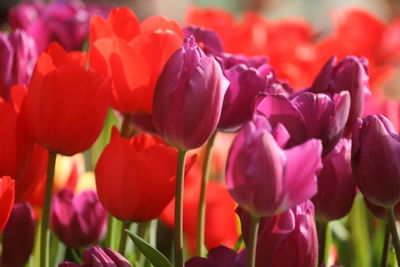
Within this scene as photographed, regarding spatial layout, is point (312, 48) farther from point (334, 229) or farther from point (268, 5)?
point (268, 5)

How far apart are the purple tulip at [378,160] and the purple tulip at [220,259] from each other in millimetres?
73

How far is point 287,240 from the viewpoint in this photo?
1.40 feet

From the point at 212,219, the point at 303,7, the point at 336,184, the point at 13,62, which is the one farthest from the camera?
the point at 303,7

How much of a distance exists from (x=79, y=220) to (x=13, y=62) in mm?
111

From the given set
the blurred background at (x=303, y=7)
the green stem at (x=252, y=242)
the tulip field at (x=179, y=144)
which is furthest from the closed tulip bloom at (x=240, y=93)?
the blurred background at (x=303, y=7)

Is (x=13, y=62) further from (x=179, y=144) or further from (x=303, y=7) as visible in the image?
(x=303, y=7)

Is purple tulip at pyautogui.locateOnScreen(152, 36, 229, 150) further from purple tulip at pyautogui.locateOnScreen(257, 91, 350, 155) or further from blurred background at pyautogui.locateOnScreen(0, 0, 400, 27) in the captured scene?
blurred background at pyautogui.locateOnScreen(0, 0, 400, 27)

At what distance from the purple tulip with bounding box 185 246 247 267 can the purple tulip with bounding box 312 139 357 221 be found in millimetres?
57

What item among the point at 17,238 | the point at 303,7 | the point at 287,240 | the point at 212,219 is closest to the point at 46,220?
the point at 17,238

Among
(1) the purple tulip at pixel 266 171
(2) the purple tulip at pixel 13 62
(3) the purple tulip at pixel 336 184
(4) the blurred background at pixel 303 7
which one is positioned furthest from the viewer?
(4) the blurred background at pixel 303 7

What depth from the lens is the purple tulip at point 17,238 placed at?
0.52 metres

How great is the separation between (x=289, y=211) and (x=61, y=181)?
0.41 meters

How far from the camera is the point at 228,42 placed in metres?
0.98

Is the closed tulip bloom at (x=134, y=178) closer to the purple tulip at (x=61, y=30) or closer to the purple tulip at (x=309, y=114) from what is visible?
the purple tulip at (x=309, y=114)
